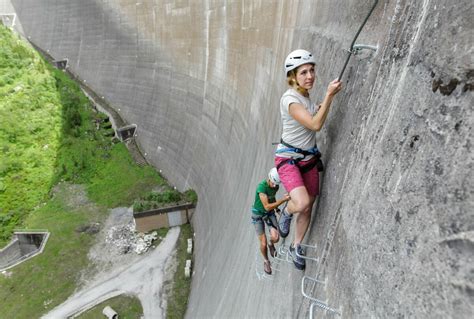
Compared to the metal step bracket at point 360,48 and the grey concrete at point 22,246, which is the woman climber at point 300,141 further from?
the grey concrete at point 22,246

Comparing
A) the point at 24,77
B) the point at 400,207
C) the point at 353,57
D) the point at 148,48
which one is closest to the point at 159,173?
the point at 148,48

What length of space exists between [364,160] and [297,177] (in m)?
0.78

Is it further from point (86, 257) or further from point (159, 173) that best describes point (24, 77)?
point (86, 257)

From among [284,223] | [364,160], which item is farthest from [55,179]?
[364,160]

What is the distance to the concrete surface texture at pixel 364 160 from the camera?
1669 mm

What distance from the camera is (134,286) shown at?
502 inches

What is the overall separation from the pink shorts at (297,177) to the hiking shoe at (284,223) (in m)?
0.57

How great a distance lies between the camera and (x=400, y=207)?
79.4 inches

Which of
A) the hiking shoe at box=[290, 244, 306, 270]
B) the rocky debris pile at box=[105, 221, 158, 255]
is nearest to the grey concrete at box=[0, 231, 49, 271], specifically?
the rocky debris pile at box=[105, 221, 158, 255]

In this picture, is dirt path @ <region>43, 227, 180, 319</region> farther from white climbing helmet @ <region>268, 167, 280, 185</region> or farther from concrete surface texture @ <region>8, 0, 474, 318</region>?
white climbing helmet @ <region>268, 167, 280, 185</region>

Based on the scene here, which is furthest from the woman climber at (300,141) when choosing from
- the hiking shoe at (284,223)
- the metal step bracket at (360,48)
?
the hiking shoe at (284,223)

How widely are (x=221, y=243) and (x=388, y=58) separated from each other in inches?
322

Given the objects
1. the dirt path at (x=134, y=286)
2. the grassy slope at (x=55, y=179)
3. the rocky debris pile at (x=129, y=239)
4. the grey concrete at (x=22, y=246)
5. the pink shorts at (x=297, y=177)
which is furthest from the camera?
the grey concrete at (x=22, y=246)

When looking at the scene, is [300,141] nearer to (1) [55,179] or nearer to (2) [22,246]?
(2) [22,246]
